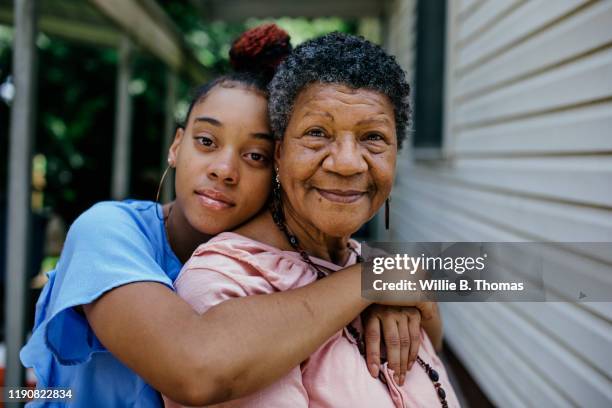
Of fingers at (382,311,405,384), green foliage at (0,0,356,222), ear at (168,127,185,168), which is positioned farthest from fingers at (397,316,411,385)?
green foliage at (0,0,356,222)

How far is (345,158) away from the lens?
1553 mm

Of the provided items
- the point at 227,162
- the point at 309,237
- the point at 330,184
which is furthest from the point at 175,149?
the point at 330,184

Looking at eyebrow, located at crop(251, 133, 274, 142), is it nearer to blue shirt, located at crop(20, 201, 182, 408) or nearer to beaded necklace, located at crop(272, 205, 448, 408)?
beaded necklace, located at crop(272, 205, 448, 408)

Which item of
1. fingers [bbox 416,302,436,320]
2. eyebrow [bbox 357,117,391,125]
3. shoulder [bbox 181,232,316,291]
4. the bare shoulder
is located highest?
eyebrow [bbox 357,117,391,125]

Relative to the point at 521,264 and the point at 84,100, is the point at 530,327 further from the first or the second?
the point at 84,100

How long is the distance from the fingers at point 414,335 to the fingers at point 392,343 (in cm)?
6

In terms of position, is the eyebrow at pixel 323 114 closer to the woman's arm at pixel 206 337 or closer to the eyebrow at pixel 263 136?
the eyebrow at pixel 263 136

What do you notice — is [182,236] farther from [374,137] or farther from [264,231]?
[374,137]

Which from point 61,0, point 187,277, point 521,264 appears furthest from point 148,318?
point 61,0

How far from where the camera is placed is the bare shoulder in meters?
1.75

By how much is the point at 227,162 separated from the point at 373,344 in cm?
70

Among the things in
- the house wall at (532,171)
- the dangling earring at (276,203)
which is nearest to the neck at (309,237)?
the dangling earring at (276,203)

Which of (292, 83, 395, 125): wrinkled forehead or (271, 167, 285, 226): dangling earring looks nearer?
(292, 83, 395, 125): wrinkled forehead

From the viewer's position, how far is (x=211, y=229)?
69.9 inches
